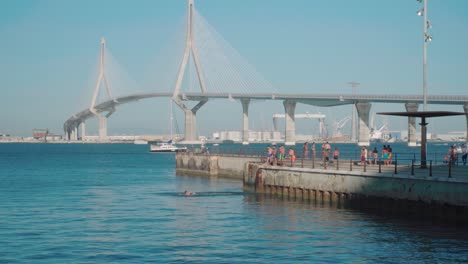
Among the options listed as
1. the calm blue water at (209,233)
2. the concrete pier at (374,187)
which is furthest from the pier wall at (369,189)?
the calm blue water at (209,233)

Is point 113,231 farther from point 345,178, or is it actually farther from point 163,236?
point 345,178

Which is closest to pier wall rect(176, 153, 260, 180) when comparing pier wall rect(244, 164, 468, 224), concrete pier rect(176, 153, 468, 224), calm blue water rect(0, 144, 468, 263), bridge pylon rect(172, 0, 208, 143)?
concrete pier rect(176, 153, 468, 224)

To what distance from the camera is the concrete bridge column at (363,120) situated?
146 m

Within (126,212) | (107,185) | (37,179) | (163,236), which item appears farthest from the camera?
(37,179)

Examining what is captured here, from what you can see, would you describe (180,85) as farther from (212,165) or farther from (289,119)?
(212,165)

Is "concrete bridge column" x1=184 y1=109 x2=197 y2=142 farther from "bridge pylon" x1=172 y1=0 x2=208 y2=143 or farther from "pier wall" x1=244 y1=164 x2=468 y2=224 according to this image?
"pier wall" x1=244 y1=164 x2=468 y2=224

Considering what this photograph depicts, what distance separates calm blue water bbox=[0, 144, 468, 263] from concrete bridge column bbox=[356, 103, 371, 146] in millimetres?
106923

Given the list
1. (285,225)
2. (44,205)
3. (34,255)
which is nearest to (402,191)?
(285,225)

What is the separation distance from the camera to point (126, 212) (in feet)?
114

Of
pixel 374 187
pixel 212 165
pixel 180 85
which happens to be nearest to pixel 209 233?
pixel 374 187

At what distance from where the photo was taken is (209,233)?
27.7m

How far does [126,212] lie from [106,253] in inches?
437

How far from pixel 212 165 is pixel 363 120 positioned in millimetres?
91493

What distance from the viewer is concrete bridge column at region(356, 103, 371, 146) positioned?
146 m
